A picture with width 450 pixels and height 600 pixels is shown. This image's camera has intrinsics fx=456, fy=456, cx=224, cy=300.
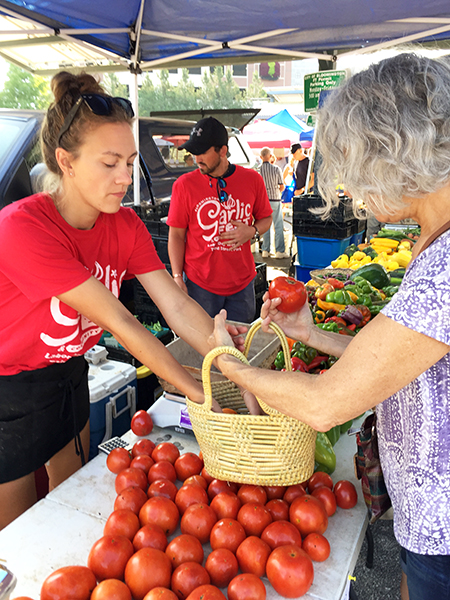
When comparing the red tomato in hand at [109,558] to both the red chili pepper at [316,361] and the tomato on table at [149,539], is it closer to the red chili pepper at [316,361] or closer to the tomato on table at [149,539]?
the tomato on table at [149,539]

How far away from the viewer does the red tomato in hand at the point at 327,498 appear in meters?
1.53

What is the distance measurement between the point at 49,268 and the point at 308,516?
3.70 ft

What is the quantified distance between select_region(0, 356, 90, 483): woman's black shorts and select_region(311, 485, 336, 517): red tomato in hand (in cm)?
103

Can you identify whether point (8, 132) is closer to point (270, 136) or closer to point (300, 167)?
point (300, 167)

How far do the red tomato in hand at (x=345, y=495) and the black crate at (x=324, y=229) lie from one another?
4.41 meters

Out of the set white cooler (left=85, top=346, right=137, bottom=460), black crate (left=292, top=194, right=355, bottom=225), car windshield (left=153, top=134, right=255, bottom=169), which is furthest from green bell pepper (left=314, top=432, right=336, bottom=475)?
car windshield (left=153, top=134, right=255, bottom=169)

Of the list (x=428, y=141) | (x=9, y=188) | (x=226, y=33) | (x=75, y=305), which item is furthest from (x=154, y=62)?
(x=428, y=141)

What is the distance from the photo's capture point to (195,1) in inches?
130

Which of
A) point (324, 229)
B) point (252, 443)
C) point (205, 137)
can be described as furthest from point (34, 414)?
point (324, 229)

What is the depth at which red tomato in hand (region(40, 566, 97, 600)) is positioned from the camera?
45.3 inches

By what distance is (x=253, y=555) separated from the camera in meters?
1.28

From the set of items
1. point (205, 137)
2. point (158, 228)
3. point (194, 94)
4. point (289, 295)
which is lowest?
point (158, 228)

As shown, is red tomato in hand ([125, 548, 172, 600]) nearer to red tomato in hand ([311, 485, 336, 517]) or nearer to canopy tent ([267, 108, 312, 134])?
red tomato in hand ([311, 485, 336, 517])

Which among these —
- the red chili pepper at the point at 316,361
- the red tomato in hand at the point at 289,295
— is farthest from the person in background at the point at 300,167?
the red tomato in hand at the point at 289,295
